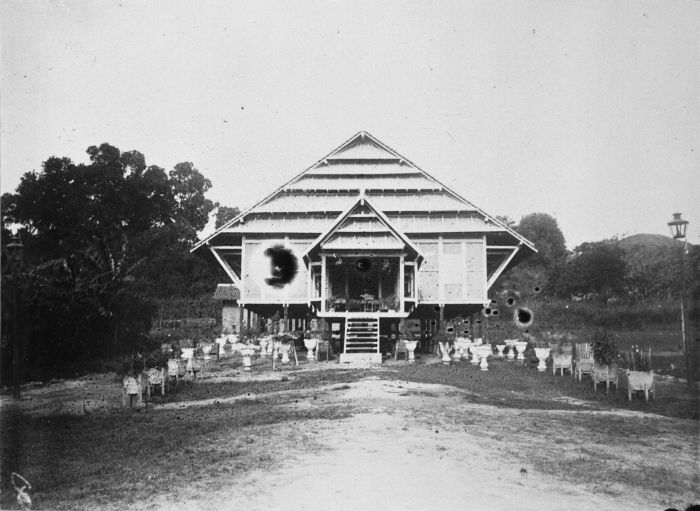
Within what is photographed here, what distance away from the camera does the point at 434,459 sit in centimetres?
751

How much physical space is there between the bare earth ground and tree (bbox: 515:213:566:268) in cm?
4571

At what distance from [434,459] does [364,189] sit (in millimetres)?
23629

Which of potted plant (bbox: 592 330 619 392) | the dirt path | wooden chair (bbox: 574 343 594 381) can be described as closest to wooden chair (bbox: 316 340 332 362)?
wooden chair (bbox: 574 343 594 381)

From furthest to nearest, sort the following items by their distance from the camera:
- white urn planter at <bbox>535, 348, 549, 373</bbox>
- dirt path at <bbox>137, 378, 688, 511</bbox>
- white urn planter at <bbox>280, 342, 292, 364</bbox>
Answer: white urn planter at <bbox>280, 342, 292, 364</bbox>, white urn planter at <bbox>535, 348, 549, 373</bbox>, dirt path at <bbox>137, 378, 688, 511</bbox>

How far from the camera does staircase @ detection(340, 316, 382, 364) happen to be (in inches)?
836

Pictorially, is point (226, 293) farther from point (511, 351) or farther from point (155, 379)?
point (155, 379)

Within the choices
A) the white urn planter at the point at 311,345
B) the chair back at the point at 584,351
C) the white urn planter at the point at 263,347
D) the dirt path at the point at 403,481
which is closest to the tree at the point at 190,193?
the white urn planter at the point at 263,347

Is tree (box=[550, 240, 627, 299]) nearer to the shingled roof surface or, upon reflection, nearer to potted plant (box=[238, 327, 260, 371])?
potted plant (box=[238, 327, 260, 371])

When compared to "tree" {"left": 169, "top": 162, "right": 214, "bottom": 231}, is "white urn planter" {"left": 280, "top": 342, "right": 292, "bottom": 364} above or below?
below

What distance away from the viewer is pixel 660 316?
2322cm

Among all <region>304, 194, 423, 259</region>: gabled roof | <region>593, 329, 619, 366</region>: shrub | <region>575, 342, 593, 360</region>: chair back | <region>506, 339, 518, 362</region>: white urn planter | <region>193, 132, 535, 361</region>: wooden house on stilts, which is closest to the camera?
<region>593, 329, 619, 366</region>: shrub

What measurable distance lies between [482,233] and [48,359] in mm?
21197

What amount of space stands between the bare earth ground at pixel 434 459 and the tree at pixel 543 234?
150 ft

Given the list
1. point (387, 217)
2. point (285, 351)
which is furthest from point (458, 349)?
point (387, 217)
